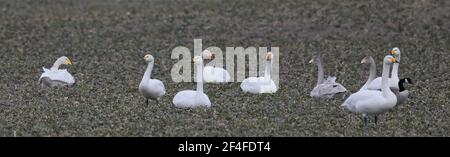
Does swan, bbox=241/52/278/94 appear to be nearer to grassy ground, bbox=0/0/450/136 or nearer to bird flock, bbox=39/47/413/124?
bird flock, bbox=39/47/413/124

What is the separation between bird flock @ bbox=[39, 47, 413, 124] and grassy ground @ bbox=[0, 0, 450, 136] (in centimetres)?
20

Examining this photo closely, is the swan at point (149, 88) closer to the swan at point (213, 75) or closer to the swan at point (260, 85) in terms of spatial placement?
the swan at point (260, 85)

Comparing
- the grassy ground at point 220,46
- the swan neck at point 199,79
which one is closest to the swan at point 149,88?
the grassy ground at point 220,46

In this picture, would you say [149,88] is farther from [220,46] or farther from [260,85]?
[220,46]

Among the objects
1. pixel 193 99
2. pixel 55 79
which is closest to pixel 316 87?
pixel 193 99

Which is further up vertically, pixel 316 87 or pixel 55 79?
pixel 55 79

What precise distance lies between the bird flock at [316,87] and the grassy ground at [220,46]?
196mm

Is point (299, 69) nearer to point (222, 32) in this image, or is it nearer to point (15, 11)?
point (222, 32)

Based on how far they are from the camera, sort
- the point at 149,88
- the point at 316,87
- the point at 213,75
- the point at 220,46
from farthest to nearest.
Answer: the point at 220,46
the point at 213,75
the point at 316,87
the point at 149,88

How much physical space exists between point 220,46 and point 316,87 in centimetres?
827

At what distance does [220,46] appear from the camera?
22312 millimetres

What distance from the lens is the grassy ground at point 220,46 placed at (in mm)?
11750

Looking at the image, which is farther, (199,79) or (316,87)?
(316,87)

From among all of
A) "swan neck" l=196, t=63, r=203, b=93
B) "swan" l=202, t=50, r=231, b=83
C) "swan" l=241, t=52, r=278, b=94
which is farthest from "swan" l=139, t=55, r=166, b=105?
"swan" l=202, t=50, r=231, b=83
